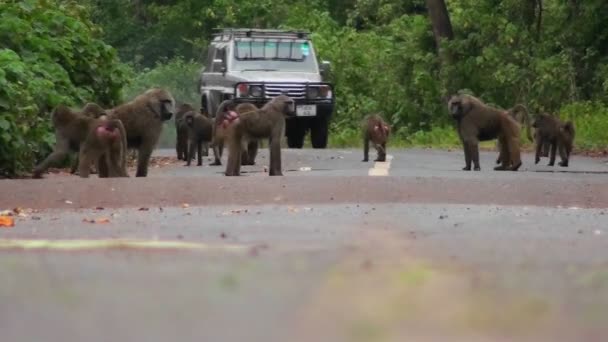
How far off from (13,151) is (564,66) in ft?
62.2

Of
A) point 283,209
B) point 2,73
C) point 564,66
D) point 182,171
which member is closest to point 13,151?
point 2,73

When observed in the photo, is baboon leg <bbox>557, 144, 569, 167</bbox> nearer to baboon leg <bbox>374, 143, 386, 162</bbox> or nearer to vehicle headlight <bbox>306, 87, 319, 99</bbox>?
baboon leg <bbox>374, 143, 386, 162</bbox>

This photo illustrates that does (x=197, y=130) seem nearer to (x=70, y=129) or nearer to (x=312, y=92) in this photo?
(x=70, y=129)

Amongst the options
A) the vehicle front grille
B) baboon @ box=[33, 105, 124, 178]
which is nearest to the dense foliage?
baboon @ box=[33, 105, 124, 178]

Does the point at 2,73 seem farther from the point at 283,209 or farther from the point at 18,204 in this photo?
the point at 283,209

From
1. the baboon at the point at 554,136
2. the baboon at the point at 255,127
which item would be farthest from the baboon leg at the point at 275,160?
the baboon at the point at 554,136

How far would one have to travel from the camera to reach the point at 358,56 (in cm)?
4622

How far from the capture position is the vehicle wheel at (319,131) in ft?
102

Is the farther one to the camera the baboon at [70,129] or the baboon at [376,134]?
the baboon at [376,134]

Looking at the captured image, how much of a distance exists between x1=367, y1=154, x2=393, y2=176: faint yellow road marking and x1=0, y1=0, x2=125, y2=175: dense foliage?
4.41m

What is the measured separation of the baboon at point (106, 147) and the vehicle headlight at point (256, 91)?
12071 millimetres

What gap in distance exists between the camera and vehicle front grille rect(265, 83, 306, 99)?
29.7 m

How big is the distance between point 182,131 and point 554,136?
229 inches

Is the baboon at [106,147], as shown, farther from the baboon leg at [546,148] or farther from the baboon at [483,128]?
the baboon leg at [546,148]
